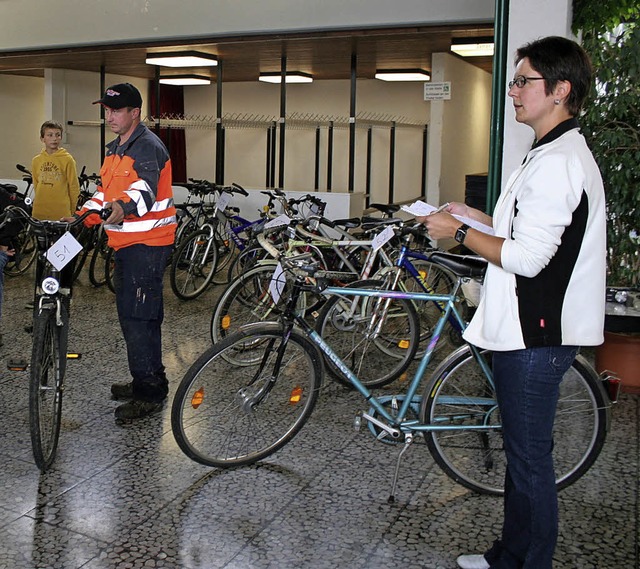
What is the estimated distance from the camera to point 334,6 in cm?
737

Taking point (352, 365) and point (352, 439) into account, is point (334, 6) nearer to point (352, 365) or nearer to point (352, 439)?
point (352, 365)

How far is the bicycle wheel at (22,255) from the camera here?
24.2 feet

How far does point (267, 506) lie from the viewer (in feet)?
9.32

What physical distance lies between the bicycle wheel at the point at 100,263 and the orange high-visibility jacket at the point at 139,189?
3.29 meters

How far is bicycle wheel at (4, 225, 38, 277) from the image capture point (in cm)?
738

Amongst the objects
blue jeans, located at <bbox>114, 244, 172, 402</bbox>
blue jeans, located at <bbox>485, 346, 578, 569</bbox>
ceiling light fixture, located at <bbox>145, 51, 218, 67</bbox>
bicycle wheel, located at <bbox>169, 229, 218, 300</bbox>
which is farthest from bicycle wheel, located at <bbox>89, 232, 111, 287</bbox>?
blue jeans, located at <bbox>485, 346, 578, 569</bbox>

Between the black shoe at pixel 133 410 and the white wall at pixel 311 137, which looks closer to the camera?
the black shoe at pixel 133 410

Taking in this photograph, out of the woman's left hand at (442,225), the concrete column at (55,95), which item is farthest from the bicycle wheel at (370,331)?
the concrete column at (55,95)

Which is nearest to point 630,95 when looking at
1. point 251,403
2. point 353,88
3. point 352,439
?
point 352,439

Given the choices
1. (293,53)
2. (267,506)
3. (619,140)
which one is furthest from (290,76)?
(267,506)

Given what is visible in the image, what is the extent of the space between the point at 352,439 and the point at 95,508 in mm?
1184

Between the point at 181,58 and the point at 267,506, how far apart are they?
23.5 ft

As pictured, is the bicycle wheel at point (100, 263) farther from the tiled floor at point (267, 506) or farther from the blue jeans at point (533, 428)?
the blue jeans at point (533, 428)

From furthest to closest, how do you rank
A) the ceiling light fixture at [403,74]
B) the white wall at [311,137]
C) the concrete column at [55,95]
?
the white wall at [311,137], the concrete column at [55,95], the ceiling light fixture at [403,74]
